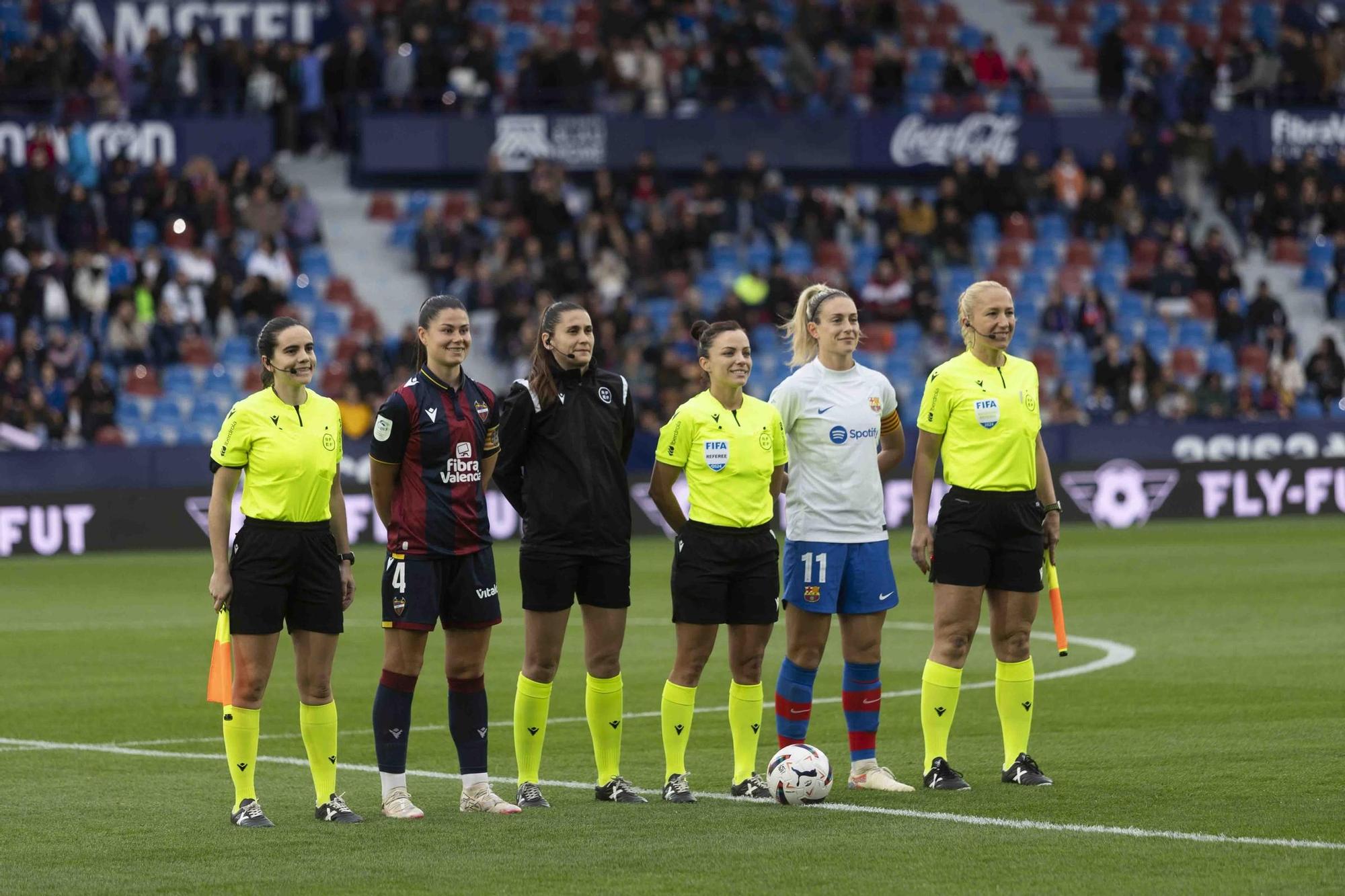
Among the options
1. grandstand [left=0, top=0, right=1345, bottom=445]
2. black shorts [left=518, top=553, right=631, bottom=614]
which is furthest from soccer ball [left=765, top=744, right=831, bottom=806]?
grandstand [left=0, top=0, right=1345, bottom=445]

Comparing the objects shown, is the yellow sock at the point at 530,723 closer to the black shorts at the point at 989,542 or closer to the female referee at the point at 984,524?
the female referee at the point at 984,524

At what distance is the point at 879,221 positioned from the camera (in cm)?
3538

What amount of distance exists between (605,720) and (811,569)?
1138 millimetres

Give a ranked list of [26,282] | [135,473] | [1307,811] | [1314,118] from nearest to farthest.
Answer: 1. [1307,811]
2. [135,473]
3. [26,282]
4. [1314,118]

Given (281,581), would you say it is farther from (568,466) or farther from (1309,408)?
(1309,408)

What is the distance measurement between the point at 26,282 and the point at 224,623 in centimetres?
2090

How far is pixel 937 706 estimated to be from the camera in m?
9.83

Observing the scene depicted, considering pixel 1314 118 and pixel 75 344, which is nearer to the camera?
pixel 75 344

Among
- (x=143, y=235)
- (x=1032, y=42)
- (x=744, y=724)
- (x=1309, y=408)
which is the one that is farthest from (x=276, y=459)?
(x=1032, y=42)

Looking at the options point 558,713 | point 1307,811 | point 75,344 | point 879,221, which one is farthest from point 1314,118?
point 1307,811

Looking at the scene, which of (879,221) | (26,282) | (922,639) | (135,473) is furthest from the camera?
(879,221)

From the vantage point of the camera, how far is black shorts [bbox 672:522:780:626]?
9445mm

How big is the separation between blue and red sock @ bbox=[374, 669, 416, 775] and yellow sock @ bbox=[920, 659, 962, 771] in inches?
92.6

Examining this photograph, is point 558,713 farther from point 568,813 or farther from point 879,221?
point 879,221
